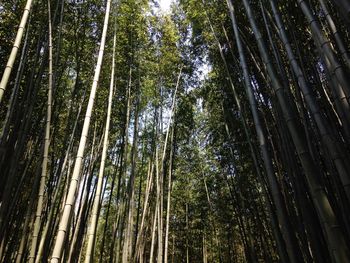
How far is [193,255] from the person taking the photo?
11.3 meters

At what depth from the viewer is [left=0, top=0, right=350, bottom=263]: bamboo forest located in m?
2.06

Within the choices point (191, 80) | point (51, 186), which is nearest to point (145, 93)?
point (191, 80)

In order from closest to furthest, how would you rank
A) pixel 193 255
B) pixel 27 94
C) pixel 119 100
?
pixel 27 94 → pixel 119 100 → pixel 193 255

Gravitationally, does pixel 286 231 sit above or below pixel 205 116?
below

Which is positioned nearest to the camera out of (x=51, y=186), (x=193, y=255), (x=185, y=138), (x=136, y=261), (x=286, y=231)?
(x=286, y=231)

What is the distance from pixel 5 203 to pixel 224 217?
6.97 m

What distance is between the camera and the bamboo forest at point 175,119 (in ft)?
6.76

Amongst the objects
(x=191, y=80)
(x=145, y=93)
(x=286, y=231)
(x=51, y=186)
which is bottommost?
(x=286, y=231)

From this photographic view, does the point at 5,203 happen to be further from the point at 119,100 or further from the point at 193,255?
the point at 193,255

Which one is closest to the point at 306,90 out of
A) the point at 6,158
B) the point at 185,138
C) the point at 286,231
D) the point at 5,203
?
the point at 286,231

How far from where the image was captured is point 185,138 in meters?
8.54

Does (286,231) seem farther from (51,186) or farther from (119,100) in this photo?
(119,100)

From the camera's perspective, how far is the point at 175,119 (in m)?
7.52

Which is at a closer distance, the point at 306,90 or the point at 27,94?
the point at 306,90
